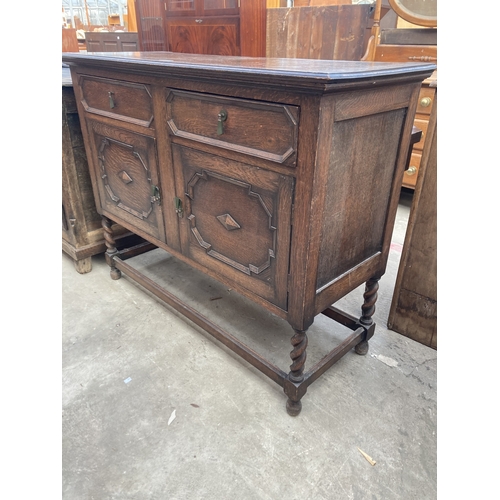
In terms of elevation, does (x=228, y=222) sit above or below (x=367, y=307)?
above

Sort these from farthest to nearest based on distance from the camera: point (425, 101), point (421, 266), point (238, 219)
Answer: point (425, 101) → point (421, 266) → point (238, 219)

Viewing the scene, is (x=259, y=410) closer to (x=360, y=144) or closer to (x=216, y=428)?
(x=216, y=428)

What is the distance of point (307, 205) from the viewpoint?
1.09 meters

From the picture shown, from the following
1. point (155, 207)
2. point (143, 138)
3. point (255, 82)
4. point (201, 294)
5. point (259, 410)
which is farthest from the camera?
point (201, 294)

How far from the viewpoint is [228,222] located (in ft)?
4.49

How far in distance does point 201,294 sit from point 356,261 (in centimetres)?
100

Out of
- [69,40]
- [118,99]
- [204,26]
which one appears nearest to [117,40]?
[69,40]

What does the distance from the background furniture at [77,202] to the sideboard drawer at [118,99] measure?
0.84 feet

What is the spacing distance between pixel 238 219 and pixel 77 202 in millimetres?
1301

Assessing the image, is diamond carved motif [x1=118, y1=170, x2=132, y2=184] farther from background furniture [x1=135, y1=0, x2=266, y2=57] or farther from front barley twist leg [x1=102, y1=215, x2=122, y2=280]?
background furniture [x1=135, y1=0, x2=266, y2=57]

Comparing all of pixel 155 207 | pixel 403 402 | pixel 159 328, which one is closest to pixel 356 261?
pixel 403 402

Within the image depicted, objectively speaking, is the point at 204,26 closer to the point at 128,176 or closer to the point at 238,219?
the point at 128,176

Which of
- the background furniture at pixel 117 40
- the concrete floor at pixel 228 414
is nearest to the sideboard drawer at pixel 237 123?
the concrete floor at pixel 228 414

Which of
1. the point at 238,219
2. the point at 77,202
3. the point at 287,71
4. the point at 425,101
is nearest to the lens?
the point at 287,71
